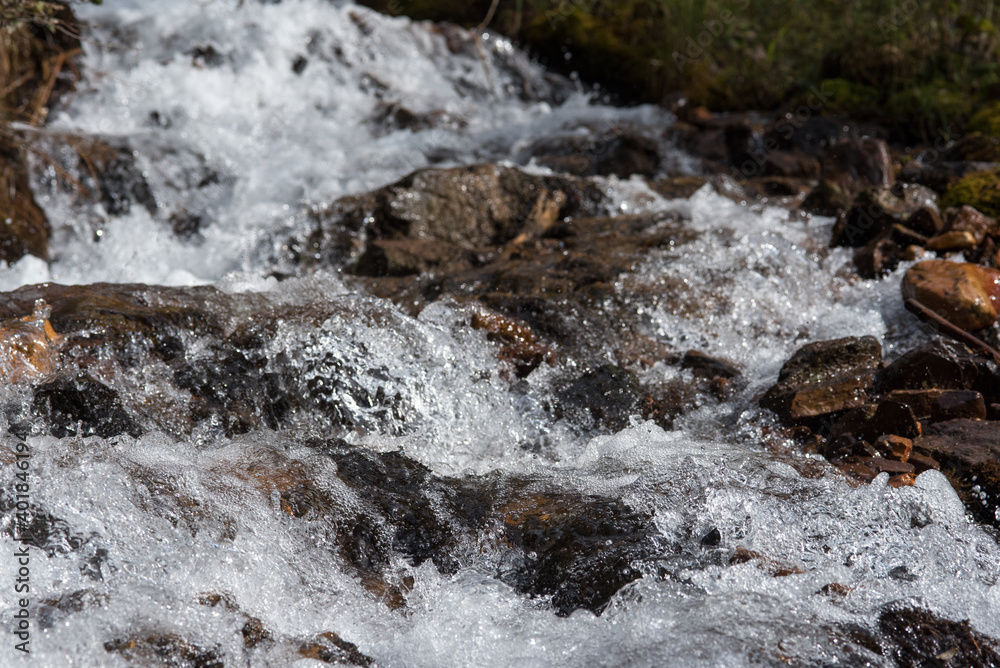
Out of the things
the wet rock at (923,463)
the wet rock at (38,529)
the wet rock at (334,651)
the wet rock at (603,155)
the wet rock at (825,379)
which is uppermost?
the wet rock at (38,529)

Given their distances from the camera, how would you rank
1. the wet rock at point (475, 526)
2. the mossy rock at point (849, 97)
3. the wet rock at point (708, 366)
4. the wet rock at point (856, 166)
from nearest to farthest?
the wet rock at point (475, 526)
the wet rock at point (708, 366)
the wet rock at point (856, 166)
the mossy rock at point (849, 97)

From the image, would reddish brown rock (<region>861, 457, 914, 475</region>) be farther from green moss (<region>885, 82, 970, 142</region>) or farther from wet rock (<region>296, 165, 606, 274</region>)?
green moss (<region>885, 82, 970, 142</region>)

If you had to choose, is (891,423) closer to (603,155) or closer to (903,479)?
(903,479)

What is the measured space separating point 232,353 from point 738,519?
1828 mm

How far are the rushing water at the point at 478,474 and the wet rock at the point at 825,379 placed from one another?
124mm

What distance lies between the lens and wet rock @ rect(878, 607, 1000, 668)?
1.75 meters

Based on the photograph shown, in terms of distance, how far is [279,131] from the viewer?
246 inches

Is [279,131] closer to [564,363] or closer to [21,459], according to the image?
[564,363]

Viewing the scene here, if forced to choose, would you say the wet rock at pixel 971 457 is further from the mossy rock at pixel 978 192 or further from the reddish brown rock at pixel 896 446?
the mossy rock at pixel 978 192

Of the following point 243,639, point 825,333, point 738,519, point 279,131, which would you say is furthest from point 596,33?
point 243,639

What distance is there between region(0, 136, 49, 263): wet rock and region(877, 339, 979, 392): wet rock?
444 centimetres

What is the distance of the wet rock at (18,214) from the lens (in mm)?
4453

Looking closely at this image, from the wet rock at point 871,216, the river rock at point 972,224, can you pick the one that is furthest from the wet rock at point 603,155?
the river rock at point 972,224

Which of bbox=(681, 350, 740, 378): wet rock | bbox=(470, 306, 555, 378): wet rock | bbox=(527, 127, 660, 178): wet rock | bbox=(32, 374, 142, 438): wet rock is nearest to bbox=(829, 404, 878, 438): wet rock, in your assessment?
bbox=(681, 350, 740, 378): wet rock
